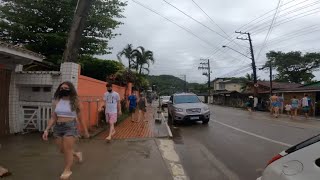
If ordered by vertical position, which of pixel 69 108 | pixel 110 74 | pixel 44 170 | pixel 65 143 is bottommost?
pixel 44 170

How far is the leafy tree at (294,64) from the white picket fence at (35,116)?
54615 mm

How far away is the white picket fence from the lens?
12812 millimetres

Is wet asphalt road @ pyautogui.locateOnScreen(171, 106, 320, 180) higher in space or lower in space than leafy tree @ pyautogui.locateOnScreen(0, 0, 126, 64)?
lower

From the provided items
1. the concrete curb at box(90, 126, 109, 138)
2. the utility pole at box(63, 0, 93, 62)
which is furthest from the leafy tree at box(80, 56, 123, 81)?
the utility pole at box(63, 0, 93, 62)

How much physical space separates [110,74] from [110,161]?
56.1 feet

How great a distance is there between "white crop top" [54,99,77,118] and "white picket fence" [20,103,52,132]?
6.03 meters

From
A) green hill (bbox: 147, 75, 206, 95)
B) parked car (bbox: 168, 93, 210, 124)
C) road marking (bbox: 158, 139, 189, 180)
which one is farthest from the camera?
green hill (bbox: 147, 75, 206, 95)

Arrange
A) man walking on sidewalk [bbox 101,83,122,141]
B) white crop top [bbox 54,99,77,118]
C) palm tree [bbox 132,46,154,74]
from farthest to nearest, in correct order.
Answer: palm tree [bbox 132,46,154,74], man walking on sidewalk [bbox 101,83,122,141], white crop top [bbox 54,99,77,118]

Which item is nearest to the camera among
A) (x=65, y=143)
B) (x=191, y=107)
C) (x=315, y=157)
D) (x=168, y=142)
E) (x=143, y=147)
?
(x=315, y=157)

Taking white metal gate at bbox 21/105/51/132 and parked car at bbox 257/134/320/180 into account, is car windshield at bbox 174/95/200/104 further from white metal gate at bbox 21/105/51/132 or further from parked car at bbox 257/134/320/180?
parked car at bbox 257/134/320/180

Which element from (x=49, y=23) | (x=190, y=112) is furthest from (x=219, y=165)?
(x=49, y=23)

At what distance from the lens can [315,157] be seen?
324 cm

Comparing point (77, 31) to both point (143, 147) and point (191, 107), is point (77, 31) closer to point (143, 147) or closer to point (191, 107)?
point (143, 147)

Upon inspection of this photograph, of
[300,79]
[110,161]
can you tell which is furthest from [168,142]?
[300,79]
